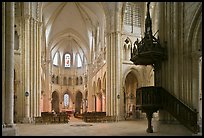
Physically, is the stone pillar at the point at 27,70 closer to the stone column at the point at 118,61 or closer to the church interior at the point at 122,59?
the church interior at the point at 122,59

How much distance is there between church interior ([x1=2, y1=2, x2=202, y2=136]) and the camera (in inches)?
559

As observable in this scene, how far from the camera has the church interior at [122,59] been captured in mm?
14203

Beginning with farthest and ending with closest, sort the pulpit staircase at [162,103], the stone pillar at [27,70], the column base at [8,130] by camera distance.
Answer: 1. the stone pillar at [27,70]
2. the pulpit staircase at [162,103]
3. the column base at [8,130]

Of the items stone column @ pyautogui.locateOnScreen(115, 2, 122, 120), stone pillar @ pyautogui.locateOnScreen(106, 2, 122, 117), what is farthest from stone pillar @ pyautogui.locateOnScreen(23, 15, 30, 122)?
stone column @ pyautogui.locateOnScreen(115, 2, 122, 120)

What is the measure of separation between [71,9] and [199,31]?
31.9 m

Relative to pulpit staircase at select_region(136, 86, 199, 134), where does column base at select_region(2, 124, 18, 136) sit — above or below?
below

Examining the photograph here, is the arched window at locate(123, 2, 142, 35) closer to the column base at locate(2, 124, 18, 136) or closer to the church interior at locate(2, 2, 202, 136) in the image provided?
the church interior at locate(2, 2, 202, 136)

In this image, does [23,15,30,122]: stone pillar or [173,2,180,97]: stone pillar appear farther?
[23,15,30,122]: stone pillar

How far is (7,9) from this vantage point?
14000mm

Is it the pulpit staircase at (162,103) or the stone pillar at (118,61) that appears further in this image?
the stone pillar at (118,61)

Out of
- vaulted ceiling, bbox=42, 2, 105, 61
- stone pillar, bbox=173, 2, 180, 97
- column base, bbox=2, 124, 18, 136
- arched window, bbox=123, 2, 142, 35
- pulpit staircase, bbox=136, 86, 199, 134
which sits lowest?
column base, bbox=2, 124, 18, 136

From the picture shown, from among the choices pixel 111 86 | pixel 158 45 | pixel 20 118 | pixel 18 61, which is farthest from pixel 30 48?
pixel 158 45

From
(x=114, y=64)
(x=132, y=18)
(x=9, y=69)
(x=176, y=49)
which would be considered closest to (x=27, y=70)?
(x=114, y=64)

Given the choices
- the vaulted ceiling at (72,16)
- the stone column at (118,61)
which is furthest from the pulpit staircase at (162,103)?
the vaulted ceiling at (72,16)
